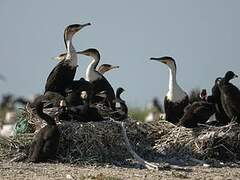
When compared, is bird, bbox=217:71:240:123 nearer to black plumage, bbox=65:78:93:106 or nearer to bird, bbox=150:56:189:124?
bird, bbox=150:56:189:124

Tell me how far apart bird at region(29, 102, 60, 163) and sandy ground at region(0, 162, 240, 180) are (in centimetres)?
24

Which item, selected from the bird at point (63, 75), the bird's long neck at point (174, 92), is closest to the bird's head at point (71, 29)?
the bird at point (63, 75)

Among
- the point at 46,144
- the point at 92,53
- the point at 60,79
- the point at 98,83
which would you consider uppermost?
the point at 92,53

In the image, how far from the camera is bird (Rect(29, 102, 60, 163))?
1600 centimetres

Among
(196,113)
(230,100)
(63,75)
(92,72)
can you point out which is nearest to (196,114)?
(196,113)

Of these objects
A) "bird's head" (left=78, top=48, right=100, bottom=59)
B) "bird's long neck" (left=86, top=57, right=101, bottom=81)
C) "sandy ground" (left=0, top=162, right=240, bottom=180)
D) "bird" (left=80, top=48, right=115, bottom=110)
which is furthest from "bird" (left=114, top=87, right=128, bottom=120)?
"sandy ground" (left=0, top=162, right=240, bottom=180)

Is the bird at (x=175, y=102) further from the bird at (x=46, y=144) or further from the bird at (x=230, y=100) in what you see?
the bird at (x=46, y=144)

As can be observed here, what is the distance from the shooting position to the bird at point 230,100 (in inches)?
701

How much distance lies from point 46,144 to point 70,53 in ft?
11.9

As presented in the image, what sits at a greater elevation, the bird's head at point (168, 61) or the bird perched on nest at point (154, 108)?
the bird's head at point (168, 61)

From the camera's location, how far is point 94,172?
14953 mm

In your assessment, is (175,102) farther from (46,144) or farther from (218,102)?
(46,144)

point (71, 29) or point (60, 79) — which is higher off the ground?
point (71, 29)

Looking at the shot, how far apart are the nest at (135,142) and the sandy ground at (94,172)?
70 centimetres
